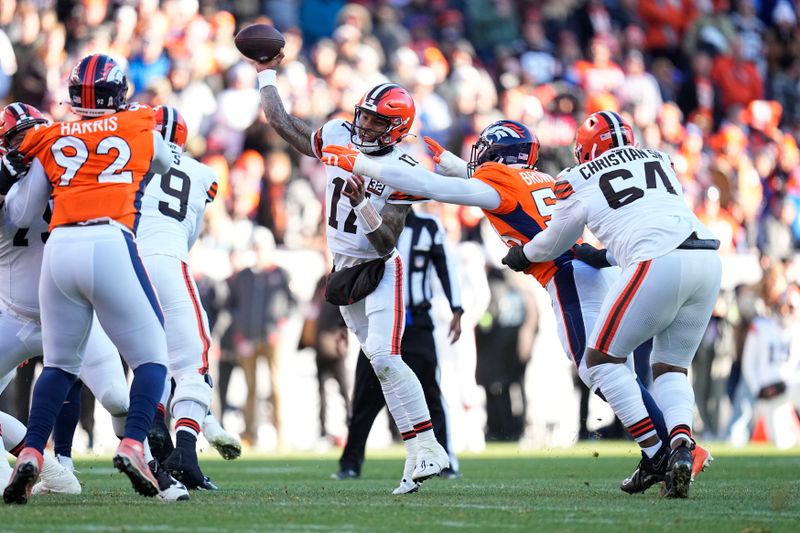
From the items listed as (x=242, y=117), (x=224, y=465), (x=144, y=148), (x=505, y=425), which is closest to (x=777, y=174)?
(x=505, y=425)

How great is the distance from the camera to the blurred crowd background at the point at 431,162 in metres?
14.9

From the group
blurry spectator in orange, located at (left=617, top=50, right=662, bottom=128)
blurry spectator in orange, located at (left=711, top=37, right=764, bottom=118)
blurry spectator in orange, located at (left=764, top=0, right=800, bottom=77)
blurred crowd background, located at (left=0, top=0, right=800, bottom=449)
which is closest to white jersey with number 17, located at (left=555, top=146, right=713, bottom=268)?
blurred crowd background, located at (left=0, top=0, right=800, bottom=449)

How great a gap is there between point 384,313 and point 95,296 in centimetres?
193

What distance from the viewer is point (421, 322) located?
10.8 metres

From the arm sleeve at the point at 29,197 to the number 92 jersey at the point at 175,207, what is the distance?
47.6 inches

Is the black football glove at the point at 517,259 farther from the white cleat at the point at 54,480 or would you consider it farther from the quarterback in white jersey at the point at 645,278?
the white cleat at the point at 54,480

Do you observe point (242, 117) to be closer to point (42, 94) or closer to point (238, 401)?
point (42, 94)

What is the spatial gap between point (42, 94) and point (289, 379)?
387cm

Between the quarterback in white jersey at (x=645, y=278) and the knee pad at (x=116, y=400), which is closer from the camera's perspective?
the quarterback in white jersey at (x=645, y=278)

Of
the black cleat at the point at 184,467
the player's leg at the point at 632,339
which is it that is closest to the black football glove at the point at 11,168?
the black cleat at the point at 184,467

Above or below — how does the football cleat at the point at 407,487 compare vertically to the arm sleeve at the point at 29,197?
below

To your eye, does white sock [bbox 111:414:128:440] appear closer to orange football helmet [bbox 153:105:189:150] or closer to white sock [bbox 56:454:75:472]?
→ white sock [bbox 56:454:75:472]

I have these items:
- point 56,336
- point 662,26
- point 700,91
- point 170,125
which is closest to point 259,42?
point 170,125

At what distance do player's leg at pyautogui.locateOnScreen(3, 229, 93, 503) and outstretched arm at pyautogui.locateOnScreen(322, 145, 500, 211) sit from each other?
165cm
